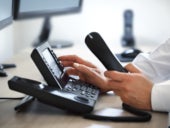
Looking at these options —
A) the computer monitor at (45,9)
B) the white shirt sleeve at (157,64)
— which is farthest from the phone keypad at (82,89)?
the computer monitor at (45,9)

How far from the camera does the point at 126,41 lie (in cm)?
194

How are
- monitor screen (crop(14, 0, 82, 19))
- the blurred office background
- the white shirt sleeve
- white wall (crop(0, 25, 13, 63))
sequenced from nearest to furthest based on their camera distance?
the white shirt sleeve < monitor screen (crop(14, 0, 82, 19)) < white wall (crop(0, 25, 13, 63)) < the blurred office background

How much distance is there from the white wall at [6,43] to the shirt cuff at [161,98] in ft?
3.33

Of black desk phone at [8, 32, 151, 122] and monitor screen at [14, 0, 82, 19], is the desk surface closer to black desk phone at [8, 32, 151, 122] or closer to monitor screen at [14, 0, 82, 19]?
black desk phone at [8, 32, 151, 122]

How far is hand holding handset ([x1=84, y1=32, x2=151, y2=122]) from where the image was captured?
0.78 metres

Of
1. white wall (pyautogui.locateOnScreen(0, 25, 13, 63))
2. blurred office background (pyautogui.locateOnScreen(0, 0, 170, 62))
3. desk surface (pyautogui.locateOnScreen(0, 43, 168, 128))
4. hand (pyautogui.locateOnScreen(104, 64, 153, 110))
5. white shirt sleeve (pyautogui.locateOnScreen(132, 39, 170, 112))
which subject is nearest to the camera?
desk surface (pyautogui.locateOnScreen(0, 43, 168, 128))

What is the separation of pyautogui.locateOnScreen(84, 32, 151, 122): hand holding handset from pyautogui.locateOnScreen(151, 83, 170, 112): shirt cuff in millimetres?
49

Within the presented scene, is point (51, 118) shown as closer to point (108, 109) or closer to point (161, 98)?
point (108, 109)

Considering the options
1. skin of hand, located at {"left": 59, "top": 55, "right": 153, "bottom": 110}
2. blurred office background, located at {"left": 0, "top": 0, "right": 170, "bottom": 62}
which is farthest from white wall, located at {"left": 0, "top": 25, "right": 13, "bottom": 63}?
skin of hand, located at {"left": 59, "top": 55, "right": 153, "bottom": 110}

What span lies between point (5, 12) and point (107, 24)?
98 centimetres

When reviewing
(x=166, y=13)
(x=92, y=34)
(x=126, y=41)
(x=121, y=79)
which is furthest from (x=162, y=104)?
(x=166, y=13)

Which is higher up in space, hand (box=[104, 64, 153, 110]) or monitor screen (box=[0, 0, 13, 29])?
monitor screen (box=[0, 0, 13, 29])

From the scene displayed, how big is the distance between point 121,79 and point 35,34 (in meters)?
1.32

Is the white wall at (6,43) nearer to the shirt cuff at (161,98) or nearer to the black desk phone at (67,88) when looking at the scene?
the black desk phone at (67,88)
